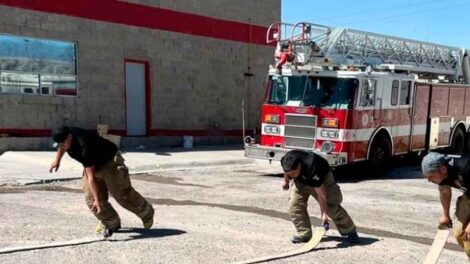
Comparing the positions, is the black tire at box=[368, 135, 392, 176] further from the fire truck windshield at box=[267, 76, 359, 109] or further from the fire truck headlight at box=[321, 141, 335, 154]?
the fire truck windshield at box=[267, 76, 359, 109]

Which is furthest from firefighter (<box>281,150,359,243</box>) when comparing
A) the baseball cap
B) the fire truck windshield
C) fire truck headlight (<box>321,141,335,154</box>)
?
the fire truck windshield

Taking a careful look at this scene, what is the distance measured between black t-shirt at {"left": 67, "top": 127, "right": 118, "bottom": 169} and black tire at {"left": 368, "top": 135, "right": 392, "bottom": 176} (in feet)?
26.8

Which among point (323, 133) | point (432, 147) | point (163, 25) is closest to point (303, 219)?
point (323, 133)

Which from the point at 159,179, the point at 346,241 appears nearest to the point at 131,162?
the point at 159,179

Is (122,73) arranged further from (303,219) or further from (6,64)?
(303,219)

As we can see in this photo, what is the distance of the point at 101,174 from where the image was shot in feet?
21.1

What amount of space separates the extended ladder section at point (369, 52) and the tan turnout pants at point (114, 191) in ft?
23.5

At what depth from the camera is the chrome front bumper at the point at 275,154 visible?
12.2 meters

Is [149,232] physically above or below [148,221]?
below

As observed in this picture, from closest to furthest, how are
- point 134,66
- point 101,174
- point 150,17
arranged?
point 101,174 < point 134,66 < point 150,17

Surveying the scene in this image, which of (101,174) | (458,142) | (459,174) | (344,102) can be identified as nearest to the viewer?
(459,174)

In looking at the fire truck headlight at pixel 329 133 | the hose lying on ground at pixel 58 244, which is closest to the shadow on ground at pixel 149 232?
the hose lying on ground at pixel 58 244

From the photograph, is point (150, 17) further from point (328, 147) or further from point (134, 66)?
point (328, 147)

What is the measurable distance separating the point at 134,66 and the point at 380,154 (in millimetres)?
8676
